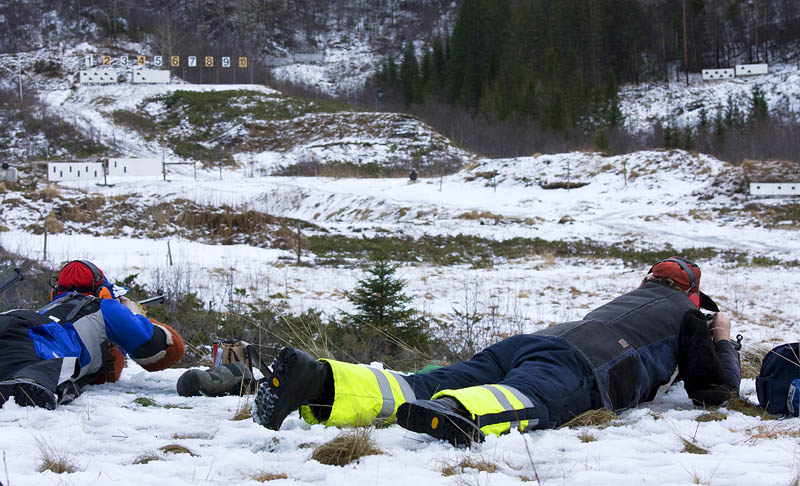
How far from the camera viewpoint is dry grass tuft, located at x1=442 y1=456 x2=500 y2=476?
2312 mm

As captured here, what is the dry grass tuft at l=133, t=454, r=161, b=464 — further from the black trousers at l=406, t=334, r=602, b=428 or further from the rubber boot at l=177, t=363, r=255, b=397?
the rubber boot at l=177, t=363, r=255, b=397

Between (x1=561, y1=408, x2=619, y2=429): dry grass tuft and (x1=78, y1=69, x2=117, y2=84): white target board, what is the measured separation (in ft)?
216

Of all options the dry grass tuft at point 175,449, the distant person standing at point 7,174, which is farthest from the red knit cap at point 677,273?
the distant person standing at point 7,174

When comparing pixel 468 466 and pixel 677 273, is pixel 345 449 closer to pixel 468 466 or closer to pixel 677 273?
pixel 468 466

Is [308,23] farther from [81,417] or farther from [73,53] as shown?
[81,417]

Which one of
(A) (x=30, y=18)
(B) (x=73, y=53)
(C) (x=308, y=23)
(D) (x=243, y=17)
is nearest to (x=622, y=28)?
(C) (x=308, y=23)

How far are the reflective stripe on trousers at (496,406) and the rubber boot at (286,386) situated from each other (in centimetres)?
55

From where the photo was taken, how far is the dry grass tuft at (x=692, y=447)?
2.65m

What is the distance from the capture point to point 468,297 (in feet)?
35.7

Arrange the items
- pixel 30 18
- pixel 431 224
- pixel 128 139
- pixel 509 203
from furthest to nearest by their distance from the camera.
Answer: pixel 30 18, pixel 128 139, pixel 509 203, pixel 431 224

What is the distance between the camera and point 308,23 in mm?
93625

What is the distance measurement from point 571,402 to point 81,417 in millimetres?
2315

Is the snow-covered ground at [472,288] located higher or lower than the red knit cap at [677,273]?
lower

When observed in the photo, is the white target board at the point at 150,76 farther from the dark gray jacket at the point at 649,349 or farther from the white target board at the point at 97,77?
the dark gray jacket at the point at 649,349
